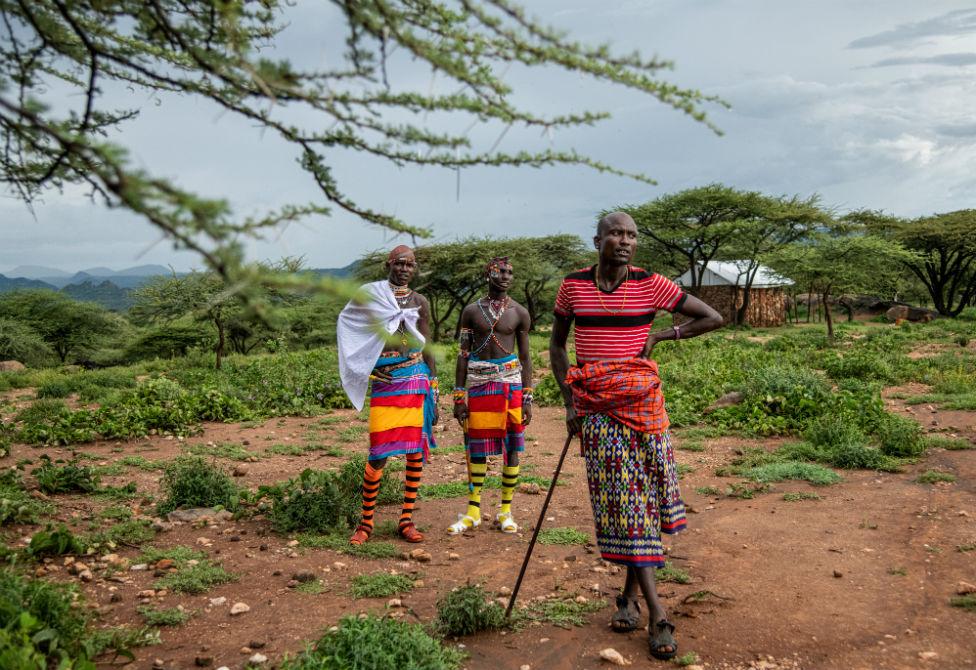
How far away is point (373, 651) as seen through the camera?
3.16m

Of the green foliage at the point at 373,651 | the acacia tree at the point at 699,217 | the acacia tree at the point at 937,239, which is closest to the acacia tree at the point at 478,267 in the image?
the acacia tree at the point at 699,217

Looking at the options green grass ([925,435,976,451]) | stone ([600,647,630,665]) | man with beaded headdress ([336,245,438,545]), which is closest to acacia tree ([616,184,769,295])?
green grass ([925,435,976,451])

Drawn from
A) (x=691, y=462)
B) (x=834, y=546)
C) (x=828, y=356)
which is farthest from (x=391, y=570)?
(x=828, y=356)

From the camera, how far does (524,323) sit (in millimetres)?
5898

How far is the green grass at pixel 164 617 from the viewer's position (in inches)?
155

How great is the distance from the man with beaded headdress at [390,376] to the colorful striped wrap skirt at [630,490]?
1.90 m

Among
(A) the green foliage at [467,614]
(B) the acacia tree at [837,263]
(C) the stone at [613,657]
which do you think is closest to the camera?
(C) the stone at [613,657]

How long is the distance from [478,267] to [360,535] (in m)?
25.4

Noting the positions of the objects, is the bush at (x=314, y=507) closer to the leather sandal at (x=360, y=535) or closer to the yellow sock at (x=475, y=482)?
the leather sandal at (x=360, y=535)

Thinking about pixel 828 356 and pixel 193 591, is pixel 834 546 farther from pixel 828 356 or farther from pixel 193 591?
pixel 828 356

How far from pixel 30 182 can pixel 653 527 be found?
3556 millimetres

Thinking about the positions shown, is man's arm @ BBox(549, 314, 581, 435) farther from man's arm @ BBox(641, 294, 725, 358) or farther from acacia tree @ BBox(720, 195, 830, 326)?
acacia tree @ BBox(720, 195, 830, 326)

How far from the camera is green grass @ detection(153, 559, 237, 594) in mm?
4426

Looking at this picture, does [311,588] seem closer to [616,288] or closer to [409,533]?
[409,533]
